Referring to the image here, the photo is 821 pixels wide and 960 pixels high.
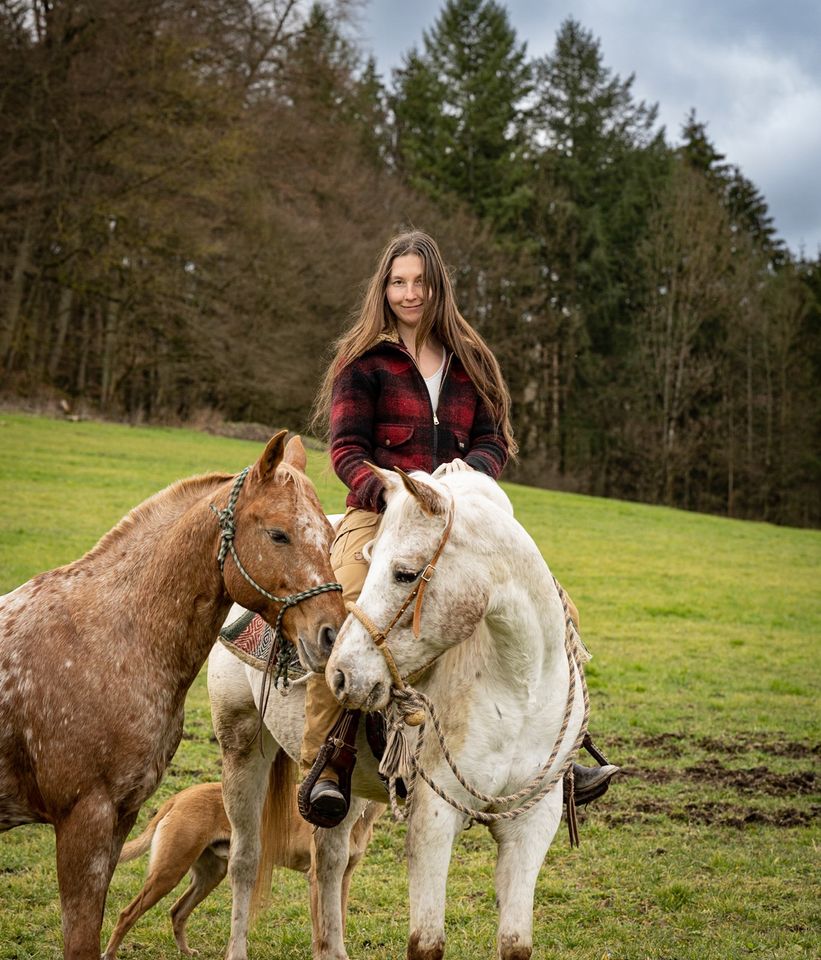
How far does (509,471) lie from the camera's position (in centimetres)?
3859

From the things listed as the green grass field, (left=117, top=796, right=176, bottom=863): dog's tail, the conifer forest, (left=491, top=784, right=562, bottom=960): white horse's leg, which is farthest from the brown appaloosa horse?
the conifer forest

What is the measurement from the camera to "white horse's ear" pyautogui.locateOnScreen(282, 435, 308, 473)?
3.60 meters

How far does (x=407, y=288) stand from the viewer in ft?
13.6

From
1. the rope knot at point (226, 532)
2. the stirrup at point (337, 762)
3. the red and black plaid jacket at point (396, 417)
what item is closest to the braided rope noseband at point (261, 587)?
the rope knot at point (226, 532)

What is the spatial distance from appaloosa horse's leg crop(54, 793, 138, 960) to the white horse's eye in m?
1.25

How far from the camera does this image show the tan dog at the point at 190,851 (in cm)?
454

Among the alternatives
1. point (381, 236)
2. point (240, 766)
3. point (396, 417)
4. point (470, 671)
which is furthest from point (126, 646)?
point (381, 236)

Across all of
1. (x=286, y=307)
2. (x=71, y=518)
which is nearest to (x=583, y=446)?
(x=286, y=307)

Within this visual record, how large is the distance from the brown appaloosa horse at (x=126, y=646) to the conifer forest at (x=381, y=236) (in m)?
24.1

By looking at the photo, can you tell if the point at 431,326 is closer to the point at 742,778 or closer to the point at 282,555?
the point at 282,555

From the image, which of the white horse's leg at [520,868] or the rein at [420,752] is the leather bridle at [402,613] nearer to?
the rein at [420,752]

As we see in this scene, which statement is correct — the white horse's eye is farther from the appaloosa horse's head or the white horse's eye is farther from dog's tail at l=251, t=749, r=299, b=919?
dog's tail at l=251, t=749, r=299, b=919

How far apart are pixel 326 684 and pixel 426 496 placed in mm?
1004

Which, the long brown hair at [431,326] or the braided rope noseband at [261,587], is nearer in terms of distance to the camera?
the braided rope noseband at [261,587]
